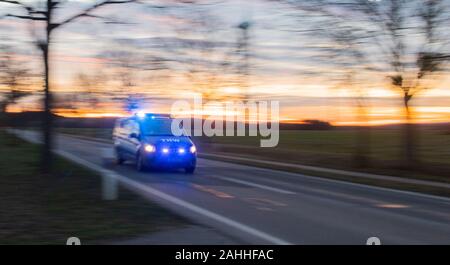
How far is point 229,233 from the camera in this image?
9.45m

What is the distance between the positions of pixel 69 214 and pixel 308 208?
4800mm

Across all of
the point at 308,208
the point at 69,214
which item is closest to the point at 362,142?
the point at 308,208

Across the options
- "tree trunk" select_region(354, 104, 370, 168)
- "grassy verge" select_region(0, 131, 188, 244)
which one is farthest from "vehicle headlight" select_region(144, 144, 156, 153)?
"tree trunk" select_region(354, 104, 370, 168)

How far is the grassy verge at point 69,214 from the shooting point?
8.84 meters

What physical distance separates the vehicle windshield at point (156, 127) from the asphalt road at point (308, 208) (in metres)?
1.78

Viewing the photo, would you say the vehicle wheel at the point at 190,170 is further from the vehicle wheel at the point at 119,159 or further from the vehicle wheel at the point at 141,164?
the vehicle wheel at the point at 119,159

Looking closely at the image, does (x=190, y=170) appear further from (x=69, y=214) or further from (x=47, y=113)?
(x=69, y=214)

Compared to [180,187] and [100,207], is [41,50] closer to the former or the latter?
[180,187]

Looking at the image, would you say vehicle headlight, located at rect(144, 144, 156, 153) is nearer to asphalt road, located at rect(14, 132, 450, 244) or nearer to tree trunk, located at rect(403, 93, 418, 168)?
asphalt road, located at rect(14, 132, 450, 244)

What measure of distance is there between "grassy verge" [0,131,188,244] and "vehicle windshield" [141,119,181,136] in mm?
5944

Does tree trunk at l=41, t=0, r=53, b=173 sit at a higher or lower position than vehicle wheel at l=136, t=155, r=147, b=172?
higher

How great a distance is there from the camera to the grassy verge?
884cm

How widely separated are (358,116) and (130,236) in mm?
19773

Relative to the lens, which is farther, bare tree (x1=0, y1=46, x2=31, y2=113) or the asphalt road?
bare tree (x1=0, y1=46, x2=31, y2=113)
